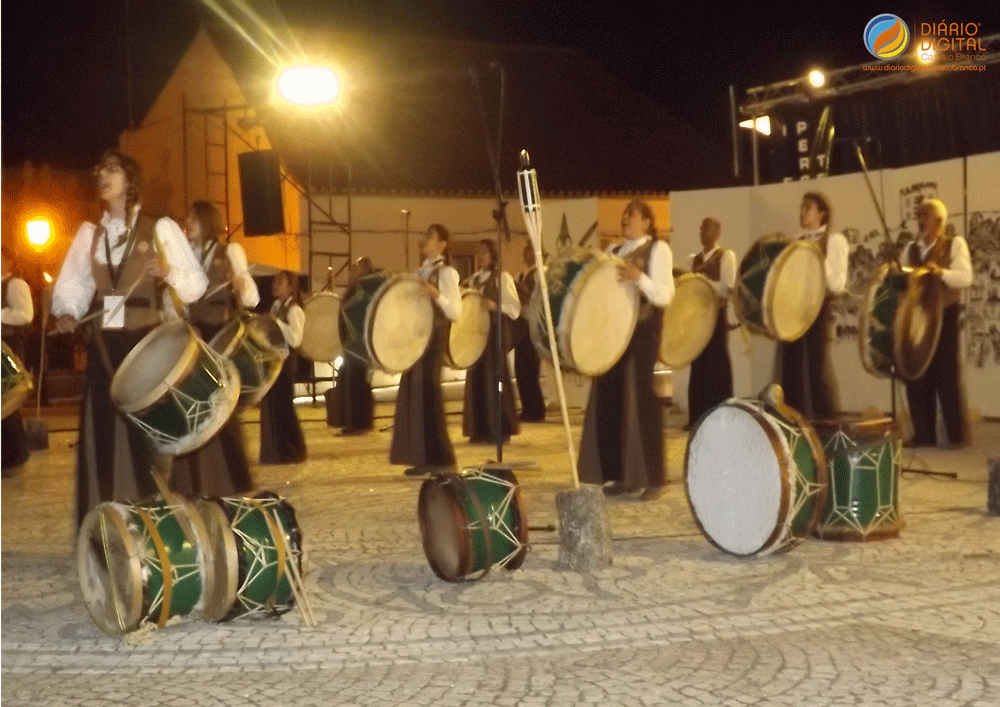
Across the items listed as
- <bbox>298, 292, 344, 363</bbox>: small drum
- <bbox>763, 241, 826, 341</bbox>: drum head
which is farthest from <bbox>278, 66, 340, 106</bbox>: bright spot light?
<bbox>763, 241, 826, 341</bbox>: drum head

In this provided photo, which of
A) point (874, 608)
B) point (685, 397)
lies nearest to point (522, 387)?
point (685, 397)

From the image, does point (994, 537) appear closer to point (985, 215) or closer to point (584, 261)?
point (584, 261)

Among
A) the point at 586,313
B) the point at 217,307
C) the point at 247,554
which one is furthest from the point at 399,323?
the point at 247,554

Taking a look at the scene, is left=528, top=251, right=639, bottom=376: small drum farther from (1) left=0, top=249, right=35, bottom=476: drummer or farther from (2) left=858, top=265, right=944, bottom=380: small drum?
(1) left=0, top=249, right=35, bottom=476: drummer

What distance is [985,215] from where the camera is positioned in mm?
12953

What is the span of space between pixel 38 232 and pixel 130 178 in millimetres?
14133

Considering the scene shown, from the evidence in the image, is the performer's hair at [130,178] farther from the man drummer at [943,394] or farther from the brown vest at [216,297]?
the man drummer at [943,394]

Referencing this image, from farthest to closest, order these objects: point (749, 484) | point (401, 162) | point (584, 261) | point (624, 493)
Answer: point (401, 162)
point (624, 493)
point (584, 261)
point (749, 484)

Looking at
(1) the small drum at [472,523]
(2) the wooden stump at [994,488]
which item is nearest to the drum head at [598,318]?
(1) the small drum at [472,523]

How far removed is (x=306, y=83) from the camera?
44.9 feet

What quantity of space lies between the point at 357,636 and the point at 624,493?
3558mm

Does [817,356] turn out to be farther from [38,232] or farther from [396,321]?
[38,232]

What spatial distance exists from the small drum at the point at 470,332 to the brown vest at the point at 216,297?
291cm

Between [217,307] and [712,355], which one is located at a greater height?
[217,307]
